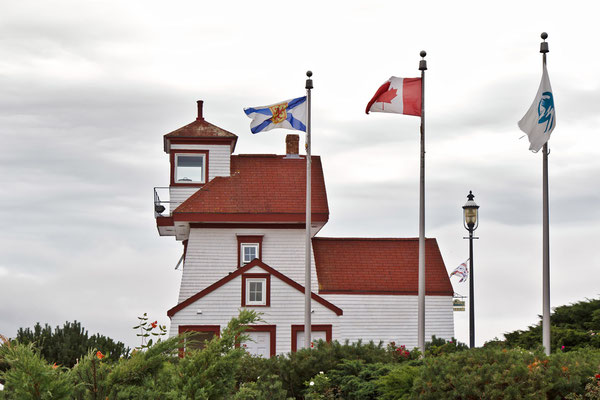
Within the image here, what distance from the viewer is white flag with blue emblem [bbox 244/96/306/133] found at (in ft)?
89.2

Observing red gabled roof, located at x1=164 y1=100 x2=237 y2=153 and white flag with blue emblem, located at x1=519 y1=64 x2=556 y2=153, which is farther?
red gabled roof, located at x1=164 y1=100 x2=237 y2=153

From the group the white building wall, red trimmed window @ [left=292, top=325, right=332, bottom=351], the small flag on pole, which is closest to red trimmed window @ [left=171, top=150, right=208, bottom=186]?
the white building wall

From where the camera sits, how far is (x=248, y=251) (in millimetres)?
36875

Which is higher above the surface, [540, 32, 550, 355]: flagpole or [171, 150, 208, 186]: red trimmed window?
[171, 150, 208, 186]: red trimmed window

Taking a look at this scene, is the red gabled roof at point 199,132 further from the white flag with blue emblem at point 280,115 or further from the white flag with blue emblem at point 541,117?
the white flag with blue emblem at point 541,117

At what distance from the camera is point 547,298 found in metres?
21.5

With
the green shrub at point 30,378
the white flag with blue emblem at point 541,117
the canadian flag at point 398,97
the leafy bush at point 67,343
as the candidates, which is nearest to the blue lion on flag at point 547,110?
the white flag with blue emblem at point 541,117

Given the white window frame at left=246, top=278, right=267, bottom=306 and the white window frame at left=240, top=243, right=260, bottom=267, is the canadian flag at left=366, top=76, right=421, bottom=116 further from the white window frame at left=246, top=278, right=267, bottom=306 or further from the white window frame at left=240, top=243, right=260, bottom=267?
the white window frame at left=240, top=243, right=260, bottom=267

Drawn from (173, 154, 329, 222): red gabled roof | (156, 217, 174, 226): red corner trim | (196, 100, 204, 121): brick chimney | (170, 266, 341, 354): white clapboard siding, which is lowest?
(170, 266, 341, 354): white clapboard siding

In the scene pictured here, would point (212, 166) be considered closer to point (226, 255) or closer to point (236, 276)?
point (226, 255)

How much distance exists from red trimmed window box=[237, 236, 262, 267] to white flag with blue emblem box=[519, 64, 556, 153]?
57.7 ft

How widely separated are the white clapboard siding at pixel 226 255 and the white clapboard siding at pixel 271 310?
201 cm

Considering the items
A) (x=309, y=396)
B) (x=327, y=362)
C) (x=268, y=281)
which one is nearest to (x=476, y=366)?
(x=309, y=396)

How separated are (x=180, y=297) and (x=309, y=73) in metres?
13.5
